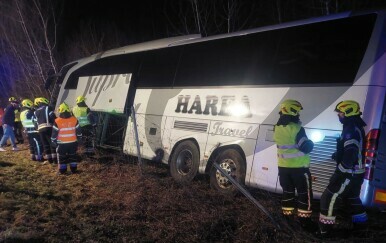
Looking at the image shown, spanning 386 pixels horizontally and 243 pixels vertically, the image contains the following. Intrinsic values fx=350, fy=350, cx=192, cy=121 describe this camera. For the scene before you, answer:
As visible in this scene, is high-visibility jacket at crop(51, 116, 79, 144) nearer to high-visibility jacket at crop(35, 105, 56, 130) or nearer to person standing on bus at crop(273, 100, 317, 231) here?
high-visibility jacket at crop(35, 105, 56, 130)

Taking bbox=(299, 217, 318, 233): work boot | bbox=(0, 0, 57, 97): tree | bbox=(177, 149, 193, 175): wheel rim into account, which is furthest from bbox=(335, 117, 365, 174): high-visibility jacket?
bbox=(0, 0, 57, 97): tree

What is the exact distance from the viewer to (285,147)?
16.1 feet

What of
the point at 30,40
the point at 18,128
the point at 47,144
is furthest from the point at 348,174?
the point at 30,40

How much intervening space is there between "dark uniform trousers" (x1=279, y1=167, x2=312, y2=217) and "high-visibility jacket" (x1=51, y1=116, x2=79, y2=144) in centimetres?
519

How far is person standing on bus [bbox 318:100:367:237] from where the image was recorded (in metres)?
4.34

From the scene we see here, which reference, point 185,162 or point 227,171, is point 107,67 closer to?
point 185,162

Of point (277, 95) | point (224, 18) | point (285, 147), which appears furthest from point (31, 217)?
point (224, 18)

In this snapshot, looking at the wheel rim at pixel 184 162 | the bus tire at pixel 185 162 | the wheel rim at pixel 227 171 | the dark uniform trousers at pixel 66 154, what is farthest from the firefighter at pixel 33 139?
the wheel rim at pixel 227 171

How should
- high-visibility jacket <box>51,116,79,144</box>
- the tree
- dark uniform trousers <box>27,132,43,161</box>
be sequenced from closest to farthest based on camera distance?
high-visibility jacket <box>51,116,79,144</box> < dark uniform trousers <box>27,132,43,161</box> < the tree

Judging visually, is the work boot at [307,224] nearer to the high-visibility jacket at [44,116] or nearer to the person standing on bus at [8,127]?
the high-visibility jacket at [44,116]

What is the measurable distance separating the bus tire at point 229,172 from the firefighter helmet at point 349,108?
2.12 metres

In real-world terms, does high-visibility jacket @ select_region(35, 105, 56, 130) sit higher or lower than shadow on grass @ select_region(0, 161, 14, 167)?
higher

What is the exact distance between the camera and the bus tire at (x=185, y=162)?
7031 millimetres

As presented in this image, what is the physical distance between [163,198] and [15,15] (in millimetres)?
18436
